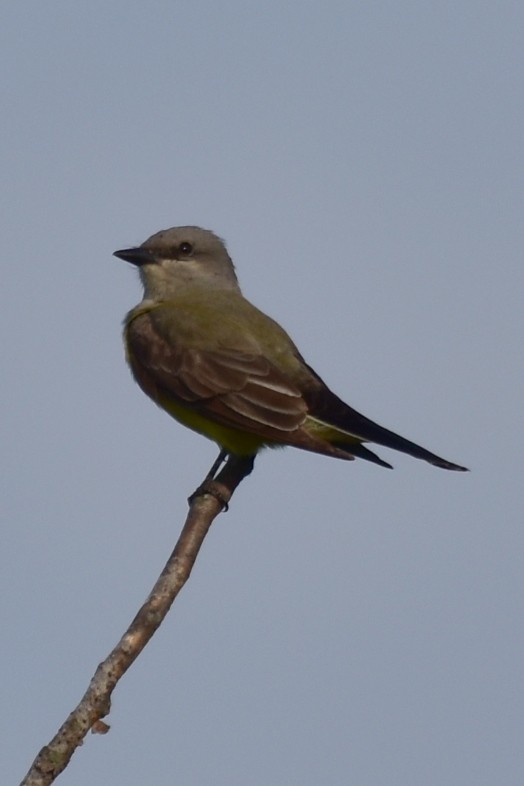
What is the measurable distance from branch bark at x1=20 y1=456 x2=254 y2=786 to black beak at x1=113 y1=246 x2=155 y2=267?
3664 mm

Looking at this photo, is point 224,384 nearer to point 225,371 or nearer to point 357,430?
point 225,371

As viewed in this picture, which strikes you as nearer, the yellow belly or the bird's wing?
the bird's wing

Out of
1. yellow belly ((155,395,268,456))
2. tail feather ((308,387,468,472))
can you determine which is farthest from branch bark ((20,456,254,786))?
yellow belly ((155,395,268,456))

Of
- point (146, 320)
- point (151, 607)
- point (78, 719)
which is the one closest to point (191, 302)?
point (146, 320)

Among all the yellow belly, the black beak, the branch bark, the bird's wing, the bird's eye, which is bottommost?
the branch bark

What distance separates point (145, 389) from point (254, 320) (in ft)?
2.91

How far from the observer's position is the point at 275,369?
9.52m

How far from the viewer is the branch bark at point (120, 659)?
5016 millimetres

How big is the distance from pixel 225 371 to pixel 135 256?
1.73m

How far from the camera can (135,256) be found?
10.8 meters

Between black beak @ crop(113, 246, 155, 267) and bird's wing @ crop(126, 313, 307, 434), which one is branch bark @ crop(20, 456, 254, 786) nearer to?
bird's wing @ crop(126, 313, 307, 434)

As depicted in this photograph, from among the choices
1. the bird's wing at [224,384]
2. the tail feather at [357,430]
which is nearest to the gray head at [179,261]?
the bird's wing at [224,384]

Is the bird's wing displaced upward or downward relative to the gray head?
downward

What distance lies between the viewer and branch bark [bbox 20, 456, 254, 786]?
5.02 m
